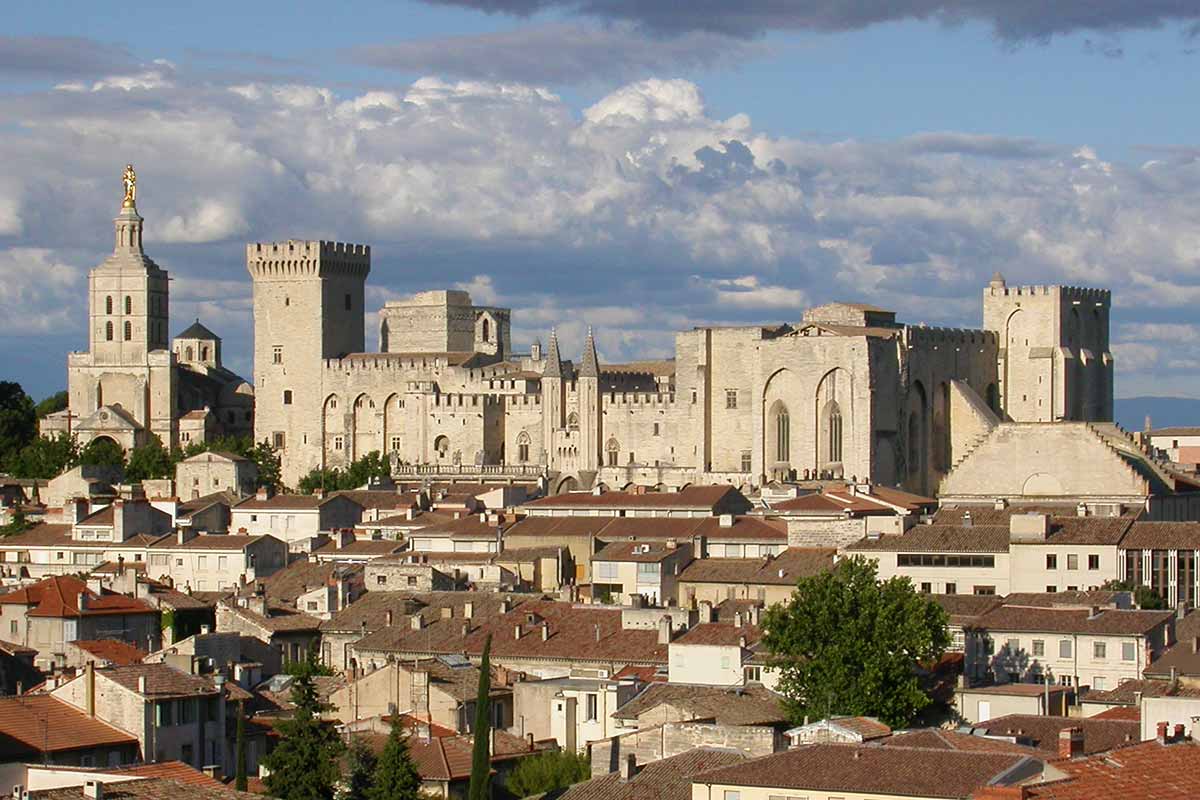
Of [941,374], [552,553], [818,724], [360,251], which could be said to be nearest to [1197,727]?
[818,724]

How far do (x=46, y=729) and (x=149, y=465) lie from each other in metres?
71.8

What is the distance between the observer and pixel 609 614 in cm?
5681

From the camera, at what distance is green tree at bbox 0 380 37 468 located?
123 meters

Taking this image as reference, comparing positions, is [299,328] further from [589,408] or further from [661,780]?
Answer: [661,780]

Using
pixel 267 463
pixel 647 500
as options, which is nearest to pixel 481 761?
pixel 647 500

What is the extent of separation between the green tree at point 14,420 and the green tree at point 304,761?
8032 cm

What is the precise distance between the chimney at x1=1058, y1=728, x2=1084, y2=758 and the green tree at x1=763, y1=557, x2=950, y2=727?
6.96 metres

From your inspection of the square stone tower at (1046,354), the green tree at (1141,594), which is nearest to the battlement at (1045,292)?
the square stone tower at (1046,354)

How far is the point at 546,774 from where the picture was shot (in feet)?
137

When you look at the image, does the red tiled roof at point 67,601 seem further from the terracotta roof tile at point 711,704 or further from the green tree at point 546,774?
the green tree at point 546,774

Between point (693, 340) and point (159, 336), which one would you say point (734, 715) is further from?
point (159, 336)

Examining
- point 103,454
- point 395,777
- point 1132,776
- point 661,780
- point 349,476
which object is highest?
point 103,454

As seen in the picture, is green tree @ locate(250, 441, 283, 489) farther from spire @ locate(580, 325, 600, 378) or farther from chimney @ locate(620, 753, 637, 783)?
chimney @ locate(620, 753, 637, 783)

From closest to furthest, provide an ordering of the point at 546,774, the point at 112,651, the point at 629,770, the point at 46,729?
1. the point at 629,770
2. the point at 46,729
3. the point at 546,774
4. the point at 112,651
